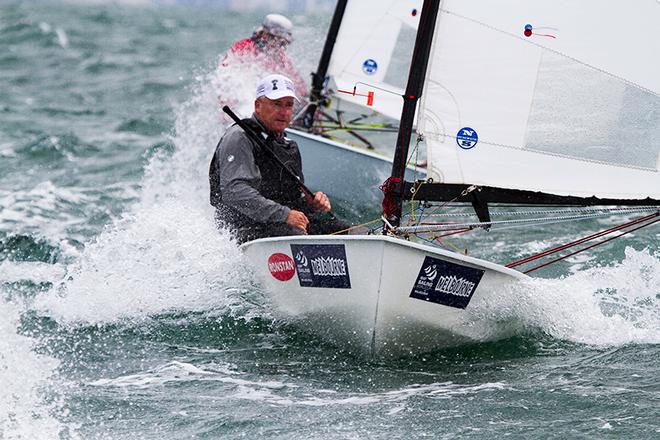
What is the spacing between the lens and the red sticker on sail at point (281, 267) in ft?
15.6

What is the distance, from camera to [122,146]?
11172 millimetres

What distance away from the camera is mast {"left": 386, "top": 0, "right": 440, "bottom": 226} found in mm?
4711

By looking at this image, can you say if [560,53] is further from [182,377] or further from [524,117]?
[182,377]

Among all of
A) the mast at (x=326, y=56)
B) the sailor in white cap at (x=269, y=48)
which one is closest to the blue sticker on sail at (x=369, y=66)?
the mast at (x=326, y=56)

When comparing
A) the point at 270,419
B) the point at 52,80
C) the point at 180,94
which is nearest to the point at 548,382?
the point at 270,419

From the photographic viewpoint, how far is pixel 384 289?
4.41 meters

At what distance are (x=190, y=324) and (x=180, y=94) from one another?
1079cm

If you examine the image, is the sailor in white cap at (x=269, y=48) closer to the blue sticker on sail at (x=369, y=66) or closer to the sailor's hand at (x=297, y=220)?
the blue sticker on sail at (x=369, y=66)

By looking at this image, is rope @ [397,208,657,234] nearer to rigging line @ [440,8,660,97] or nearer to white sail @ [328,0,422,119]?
rigging line @ [440,8,660,97]

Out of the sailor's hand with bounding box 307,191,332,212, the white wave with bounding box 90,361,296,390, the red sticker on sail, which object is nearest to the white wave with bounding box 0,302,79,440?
the white wave with bounding box 90,361,296,390

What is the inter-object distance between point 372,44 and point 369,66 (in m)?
0.19

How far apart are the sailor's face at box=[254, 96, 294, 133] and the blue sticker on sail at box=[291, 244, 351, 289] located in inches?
31.2

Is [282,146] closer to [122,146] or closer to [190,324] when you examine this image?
[190,324]

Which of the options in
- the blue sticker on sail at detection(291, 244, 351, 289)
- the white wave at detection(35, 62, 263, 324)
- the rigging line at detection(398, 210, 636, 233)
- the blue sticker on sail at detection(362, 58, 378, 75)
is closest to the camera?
the blue sticker on sail at detection(291, 244, 351, 289)
